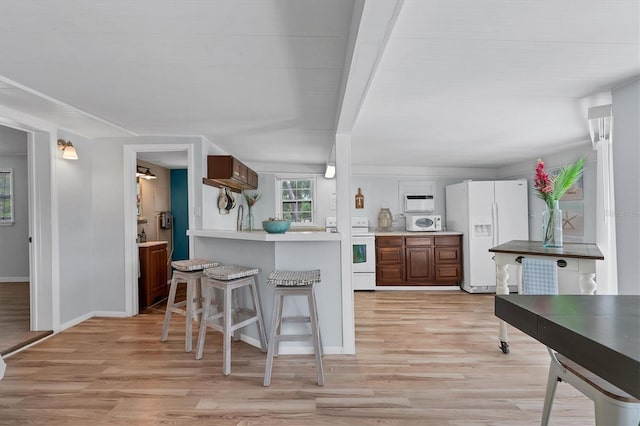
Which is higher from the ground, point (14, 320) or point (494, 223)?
point (494, 223)

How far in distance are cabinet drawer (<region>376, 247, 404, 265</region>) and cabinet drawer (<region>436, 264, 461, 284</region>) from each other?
2.04ft

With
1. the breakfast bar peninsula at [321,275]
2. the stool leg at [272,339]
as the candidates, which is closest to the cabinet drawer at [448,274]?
the breakfast bar peninsula at [321,275]

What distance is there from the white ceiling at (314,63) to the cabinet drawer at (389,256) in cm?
231

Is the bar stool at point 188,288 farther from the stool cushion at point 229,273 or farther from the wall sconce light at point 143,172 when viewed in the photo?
the wall sconce light at point 143,172

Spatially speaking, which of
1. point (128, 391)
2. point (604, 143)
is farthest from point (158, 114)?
point (604, 143)

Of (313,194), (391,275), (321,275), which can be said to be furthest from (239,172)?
(391,275)

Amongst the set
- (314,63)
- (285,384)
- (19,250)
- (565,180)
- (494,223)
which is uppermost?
(314,63)

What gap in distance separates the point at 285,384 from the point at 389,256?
321cm

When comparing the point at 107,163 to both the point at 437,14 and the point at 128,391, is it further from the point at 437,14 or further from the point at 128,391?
the point at 437,14

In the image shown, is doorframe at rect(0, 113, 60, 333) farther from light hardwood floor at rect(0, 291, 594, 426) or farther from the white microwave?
the white microwave

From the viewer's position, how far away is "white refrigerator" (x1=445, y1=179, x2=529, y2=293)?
186 inches

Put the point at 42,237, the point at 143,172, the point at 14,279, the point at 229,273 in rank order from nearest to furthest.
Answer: the point at 229,273, the point at 42,237, the point at 143,172, the point at 14,279

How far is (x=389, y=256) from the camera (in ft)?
16.5

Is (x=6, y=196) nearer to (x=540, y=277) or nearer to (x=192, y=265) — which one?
(x=192, y=265)
